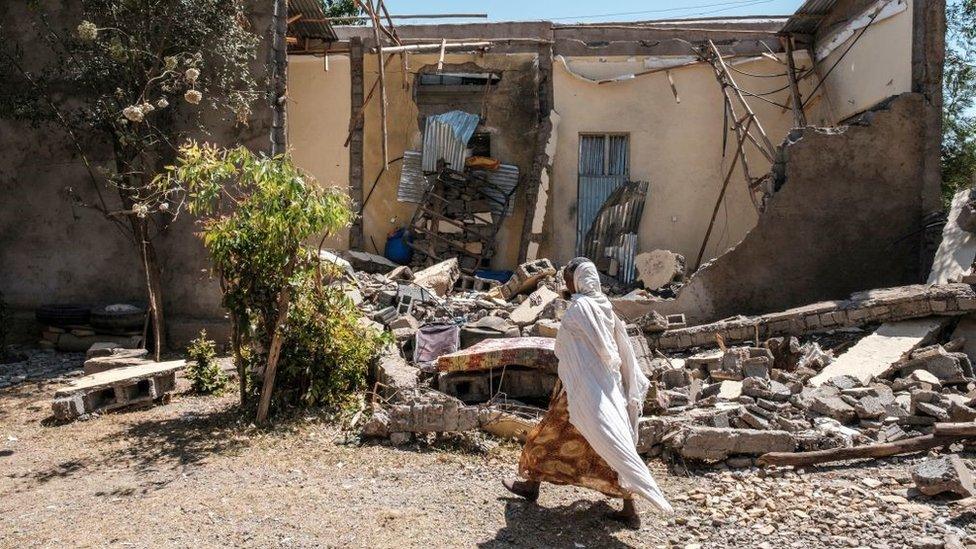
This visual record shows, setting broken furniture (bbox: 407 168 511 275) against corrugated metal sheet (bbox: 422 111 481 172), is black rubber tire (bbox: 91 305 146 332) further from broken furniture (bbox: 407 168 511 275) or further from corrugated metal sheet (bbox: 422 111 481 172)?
corrugated metal sheet (bbox: 422 111 481 172)

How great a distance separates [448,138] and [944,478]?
1006 centimetres

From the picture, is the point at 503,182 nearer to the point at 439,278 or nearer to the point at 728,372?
the point at 439,278

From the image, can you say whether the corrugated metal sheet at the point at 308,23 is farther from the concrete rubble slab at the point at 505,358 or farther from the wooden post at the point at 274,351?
the concrete rubble slab at the point at 505,358

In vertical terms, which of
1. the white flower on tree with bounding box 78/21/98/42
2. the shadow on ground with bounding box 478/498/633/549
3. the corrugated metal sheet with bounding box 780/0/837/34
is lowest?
the shadow on ground with bounding box 478/498/633/549

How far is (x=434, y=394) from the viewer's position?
263 inches

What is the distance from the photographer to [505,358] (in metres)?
6.81

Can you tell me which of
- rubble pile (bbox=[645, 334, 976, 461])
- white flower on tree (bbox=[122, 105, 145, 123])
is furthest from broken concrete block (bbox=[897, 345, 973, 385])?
white flower on tree (bbox=[122, 105, 145, 123])

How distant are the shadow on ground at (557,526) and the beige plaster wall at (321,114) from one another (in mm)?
9590

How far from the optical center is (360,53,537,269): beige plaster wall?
1388cm

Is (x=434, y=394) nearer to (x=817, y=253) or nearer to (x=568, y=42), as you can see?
(x=817, y=253)

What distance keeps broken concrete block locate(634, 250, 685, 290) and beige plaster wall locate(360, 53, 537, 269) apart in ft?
7.12

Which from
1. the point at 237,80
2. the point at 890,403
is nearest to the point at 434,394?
the point at 890,403

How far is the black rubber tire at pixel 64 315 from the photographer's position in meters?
9.35

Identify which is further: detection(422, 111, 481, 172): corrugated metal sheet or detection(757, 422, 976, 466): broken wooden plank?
detection(422, 111, 481, 172): corrugated metal sheet
